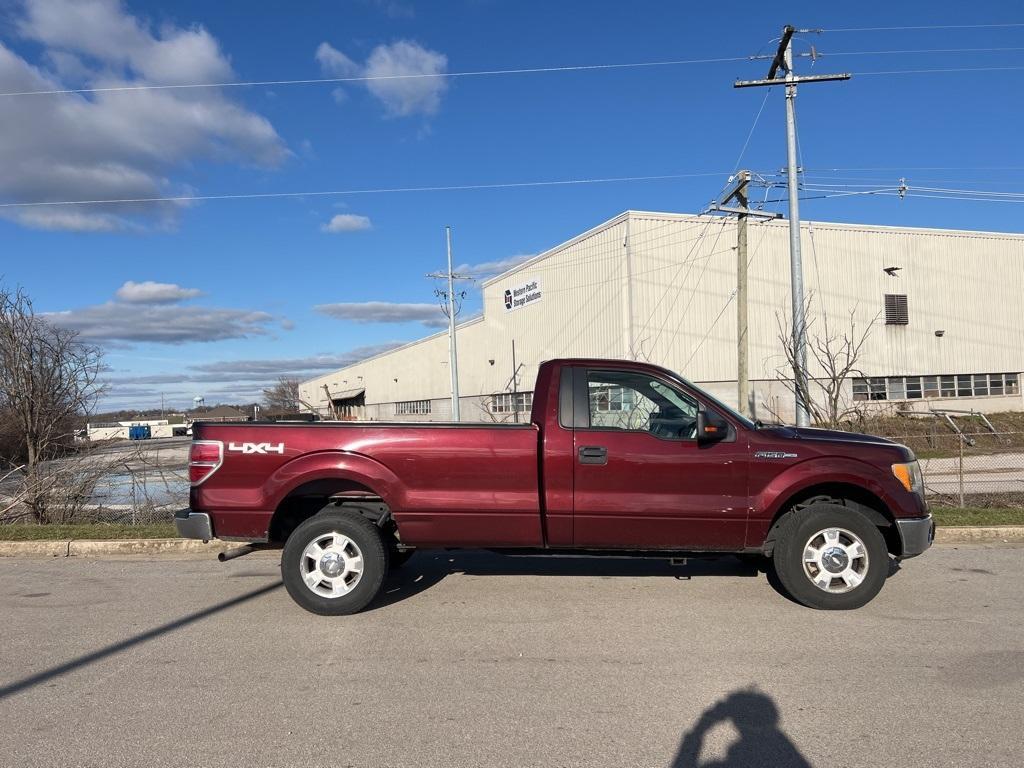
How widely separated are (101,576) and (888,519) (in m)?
7.49

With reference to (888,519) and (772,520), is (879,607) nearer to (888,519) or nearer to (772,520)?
(888,519)

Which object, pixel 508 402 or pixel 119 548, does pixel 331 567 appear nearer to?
pixel 119 548

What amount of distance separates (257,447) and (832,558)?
4.69 m

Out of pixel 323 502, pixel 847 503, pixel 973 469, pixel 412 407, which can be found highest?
pixel 412 407

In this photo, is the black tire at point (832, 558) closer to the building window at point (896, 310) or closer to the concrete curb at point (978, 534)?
the concrete curb at point (978, 534)

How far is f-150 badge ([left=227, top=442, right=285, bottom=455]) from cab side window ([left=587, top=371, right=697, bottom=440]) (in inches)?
100

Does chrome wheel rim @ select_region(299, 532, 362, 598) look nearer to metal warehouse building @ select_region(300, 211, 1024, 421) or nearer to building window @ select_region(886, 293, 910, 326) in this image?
metal warehouse building @ select_region(300, 211, 1024, 421)

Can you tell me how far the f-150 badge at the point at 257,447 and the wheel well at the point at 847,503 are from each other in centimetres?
400

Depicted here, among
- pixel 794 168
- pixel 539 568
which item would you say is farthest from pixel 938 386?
pixel 539 568

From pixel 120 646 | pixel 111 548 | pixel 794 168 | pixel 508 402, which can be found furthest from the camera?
pixel 508 402

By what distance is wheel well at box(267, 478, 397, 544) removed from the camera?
5.95 m

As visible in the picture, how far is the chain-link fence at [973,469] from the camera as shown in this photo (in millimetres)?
11422

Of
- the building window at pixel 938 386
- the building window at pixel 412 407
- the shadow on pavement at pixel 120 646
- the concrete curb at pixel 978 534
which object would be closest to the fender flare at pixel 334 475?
the shadow on pavement at pixel 120 646

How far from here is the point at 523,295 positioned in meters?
37.3
